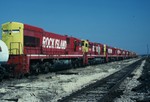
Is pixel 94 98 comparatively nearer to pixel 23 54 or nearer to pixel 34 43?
pixel 23 54

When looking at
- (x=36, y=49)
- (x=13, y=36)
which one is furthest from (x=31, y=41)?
(x=13, y=36)

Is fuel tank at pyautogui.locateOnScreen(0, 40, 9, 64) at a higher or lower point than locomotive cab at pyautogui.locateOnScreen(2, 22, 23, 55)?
lower

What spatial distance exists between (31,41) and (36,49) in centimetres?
100

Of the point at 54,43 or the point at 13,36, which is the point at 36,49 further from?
the point at 54,43

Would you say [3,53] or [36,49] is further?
[36,49]

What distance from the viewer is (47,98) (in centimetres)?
1125

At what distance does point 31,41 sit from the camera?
22062mm

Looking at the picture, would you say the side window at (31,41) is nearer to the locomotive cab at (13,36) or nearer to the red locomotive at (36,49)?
the red locomotive at (36,49)

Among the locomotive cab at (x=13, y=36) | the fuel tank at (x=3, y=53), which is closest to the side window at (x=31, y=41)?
the locomotive cab at (x=13, y=36)

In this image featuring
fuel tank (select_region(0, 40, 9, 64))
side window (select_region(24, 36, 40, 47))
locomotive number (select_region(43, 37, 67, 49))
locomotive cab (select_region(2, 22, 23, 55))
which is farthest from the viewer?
locomotive number (select_region(43, 37, 67, 49))

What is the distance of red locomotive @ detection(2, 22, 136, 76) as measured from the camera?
19297mm

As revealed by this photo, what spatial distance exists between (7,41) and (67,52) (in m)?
11.0

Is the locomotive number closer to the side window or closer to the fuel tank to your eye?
the side window

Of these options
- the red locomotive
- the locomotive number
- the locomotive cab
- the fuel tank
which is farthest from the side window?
the fuel tank
